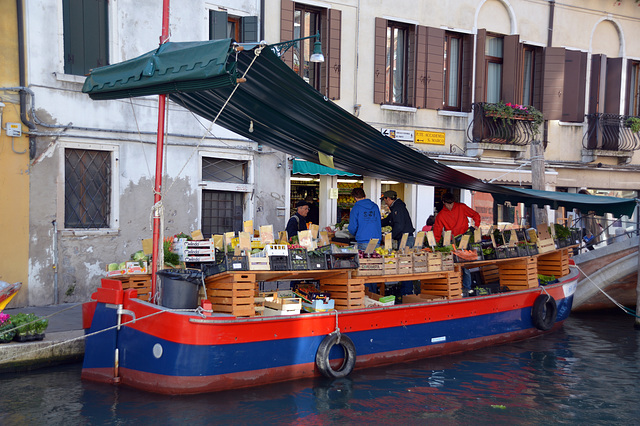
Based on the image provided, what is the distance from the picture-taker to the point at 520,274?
11047 millimetres

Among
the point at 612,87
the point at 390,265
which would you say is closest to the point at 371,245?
the point at 390,265

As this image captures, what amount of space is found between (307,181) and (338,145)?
21.6ft

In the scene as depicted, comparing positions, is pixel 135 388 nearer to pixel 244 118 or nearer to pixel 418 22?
pixel 244 118

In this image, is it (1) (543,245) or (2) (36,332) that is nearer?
(2) (36,332)

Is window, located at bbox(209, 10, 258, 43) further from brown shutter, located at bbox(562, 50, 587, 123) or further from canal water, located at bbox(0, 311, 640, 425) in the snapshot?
brown shutter, located at bbox(562, 50, 587, 123)

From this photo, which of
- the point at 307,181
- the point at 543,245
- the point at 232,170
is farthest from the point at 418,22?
the point at 543,245

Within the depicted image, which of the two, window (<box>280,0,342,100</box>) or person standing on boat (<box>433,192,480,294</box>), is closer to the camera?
person standing on boat (<box>433,192,480,294</box>)

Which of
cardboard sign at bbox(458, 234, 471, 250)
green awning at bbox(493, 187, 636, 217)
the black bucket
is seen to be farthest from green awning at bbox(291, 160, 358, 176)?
the black bucket

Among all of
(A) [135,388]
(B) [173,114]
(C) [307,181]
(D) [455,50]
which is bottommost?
(A) [135,388]

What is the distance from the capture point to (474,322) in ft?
32.3

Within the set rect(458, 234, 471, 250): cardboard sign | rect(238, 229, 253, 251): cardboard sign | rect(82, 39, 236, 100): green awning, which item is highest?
rect(82, 39, 236, 100): green awning

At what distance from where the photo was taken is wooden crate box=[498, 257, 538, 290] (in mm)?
10938

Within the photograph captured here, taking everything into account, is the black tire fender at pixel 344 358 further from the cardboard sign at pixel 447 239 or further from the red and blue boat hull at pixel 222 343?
the cardboard sign at pixel 447 239

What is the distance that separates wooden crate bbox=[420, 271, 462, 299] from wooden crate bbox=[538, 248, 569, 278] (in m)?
3.25
